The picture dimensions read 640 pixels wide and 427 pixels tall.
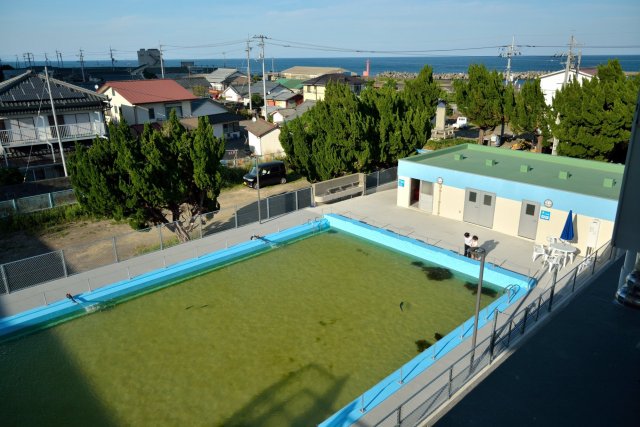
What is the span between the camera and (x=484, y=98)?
132ft

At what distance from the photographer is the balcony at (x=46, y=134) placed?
1350 inches

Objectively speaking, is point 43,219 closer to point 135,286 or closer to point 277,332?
point 135,286

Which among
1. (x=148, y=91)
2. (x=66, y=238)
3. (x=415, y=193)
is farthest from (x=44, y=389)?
(x=148, y=91)

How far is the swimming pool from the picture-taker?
12.2m

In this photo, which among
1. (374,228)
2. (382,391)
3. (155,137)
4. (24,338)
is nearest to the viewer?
(382,391)

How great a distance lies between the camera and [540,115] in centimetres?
3697

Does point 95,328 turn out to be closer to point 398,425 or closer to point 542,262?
point 398,425

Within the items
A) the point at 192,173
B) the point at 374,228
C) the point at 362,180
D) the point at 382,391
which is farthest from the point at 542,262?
the point at 192,173

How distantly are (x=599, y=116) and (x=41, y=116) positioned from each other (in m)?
40.0

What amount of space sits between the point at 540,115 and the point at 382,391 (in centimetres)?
3267

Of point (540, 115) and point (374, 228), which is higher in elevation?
point (540, 115)

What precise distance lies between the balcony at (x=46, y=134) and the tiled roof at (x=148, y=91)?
24.0ft

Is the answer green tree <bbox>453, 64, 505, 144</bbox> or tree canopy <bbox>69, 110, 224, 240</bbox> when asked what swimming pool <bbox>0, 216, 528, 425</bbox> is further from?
green tree <bbox>453, 64, 505, 144</bbox>

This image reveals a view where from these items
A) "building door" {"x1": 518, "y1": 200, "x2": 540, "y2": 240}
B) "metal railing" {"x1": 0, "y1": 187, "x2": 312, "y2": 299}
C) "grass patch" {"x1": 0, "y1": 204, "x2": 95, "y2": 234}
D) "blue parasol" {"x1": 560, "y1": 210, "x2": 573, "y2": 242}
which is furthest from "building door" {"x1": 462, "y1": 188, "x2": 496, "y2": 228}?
"grass patch" {"x1": 0, "y1": 204, "x2": 95, "y2": 234}
